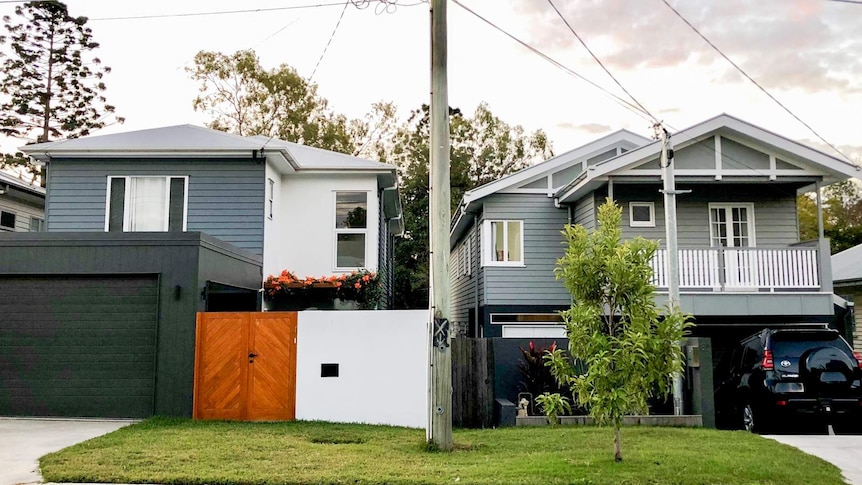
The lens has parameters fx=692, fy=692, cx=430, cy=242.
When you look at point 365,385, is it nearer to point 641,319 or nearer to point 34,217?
point 641,319

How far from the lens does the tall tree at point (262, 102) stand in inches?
1391

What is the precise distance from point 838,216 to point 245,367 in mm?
42236

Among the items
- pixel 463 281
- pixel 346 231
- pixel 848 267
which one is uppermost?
pixel 346 231

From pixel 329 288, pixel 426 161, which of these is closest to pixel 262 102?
pixel 426 161

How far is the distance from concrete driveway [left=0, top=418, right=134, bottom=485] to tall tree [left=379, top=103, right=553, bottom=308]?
24.7 meters

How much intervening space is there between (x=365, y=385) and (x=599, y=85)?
7048 millimetres

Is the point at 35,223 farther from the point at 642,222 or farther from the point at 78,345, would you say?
the point at 642,222

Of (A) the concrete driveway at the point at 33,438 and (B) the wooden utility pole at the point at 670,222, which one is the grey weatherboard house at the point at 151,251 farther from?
(B) the wooden utility pole at the point at 670,222

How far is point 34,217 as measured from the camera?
22938 millimetres

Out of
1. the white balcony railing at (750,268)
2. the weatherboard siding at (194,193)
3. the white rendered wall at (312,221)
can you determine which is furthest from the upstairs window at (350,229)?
the white balcony railing at (750,268)

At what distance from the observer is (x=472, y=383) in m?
11.3

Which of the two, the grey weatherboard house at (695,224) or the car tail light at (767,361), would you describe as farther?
the grey weatherboard house at (695,224)

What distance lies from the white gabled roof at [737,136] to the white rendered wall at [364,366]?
707 centimetres

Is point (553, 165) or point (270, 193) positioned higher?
point (553, 165)
